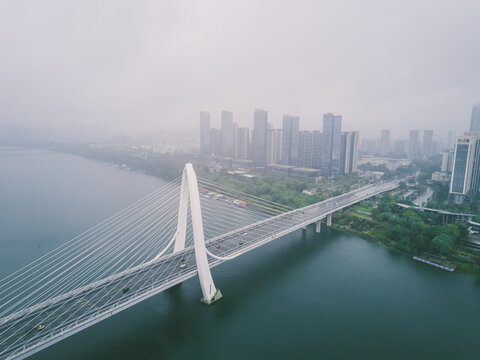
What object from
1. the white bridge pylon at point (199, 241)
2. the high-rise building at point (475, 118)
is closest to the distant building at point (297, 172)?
the white bridge pylon at point (199, 241)

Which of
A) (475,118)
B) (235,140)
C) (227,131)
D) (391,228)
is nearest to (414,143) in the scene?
(475,118)

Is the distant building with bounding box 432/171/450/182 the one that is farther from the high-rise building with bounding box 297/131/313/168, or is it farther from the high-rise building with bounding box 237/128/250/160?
the high-rise building with bounding box 237/128/250/160

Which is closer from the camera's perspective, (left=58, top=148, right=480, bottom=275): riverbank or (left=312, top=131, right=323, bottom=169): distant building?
(left=58, top=148, right=480, bottom=275): riverbank

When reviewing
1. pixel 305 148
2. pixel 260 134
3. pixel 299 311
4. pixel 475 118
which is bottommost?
pixel 299 311

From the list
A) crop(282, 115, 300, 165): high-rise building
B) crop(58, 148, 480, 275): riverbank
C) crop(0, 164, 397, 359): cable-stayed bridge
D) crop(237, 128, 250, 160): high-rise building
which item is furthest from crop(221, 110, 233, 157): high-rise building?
crop(0, 164, 397, 359): cable-stayed bridge

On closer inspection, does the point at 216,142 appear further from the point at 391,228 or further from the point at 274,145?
the point at 391,228
